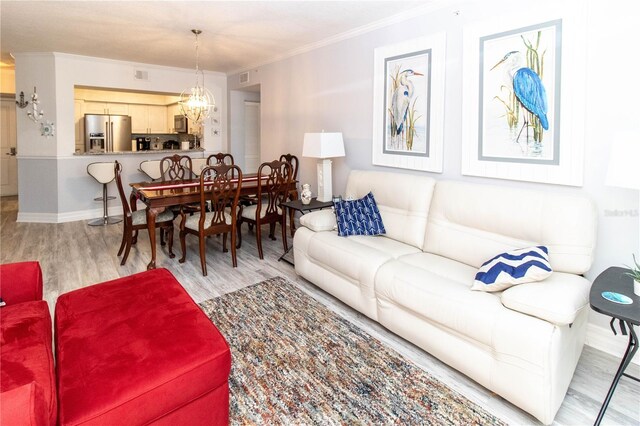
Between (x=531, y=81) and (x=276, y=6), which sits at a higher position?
(x=276, y=6)

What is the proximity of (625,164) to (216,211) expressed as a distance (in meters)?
3.23

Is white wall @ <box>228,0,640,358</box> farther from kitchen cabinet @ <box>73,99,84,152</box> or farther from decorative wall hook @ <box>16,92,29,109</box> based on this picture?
kitchen cabinet @ <box>73,99,84,152</box>

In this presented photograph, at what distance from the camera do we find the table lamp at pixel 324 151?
156 inches

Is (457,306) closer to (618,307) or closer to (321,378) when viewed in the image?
(618,307)

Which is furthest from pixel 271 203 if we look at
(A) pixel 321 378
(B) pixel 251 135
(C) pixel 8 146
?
(C) pixel 8 146

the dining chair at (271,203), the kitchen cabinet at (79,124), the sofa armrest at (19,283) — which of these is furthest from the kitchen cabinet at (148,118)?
the sofa armrest at (19,283)

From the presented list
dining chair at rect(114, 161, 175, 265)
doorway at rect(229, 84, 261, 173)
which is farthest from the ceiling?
dining chair at rect(114, 161, 175, 265)

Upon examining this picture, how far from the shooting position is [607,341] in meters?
2.37

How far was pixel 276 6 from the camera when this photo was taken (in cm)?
343

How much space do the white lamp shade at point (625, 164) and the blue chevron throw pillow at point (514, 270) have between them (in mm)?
523

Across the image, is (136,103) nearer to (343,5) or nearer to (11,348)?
(343,5)

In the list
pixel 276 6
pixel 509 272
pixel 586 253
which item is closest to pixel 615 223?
pixel 586 253

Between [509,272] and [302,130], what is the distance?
3629 millimetres

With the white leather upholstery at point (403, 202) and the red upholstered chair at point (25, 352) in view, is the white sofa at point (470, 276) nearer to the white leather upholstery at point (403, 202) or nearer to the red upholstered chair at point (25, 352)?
the white leather upholstery at point (403, 202)
